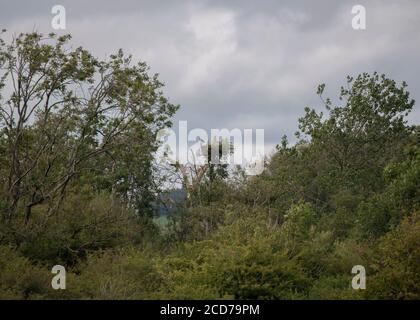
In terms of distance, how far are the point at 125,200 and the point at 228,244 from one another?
19779 mm

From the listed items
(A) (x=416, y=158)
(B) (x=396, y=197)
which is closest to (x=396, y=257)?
(B) (x=396, y=197)

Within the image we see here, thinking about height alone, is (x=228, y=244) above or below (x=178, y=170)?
below

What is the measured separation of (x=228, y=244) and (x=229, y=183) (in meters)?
20.2

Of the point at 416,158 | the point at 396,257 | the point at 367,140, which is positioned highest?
the point at 367,140

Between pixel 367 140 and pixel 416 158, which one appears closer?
pixel 416 158

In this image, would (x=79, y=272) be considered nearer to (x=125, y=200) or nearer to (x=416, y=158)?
(x=416, y=158)

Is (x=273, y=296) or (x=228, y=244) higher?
(x=228, y=244)

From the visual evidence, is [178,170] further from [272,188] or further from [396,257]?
[396,257]

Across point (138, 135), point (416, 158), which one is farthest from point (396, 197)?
point (138, 135)

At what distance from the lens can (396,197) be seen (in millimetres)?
25141
